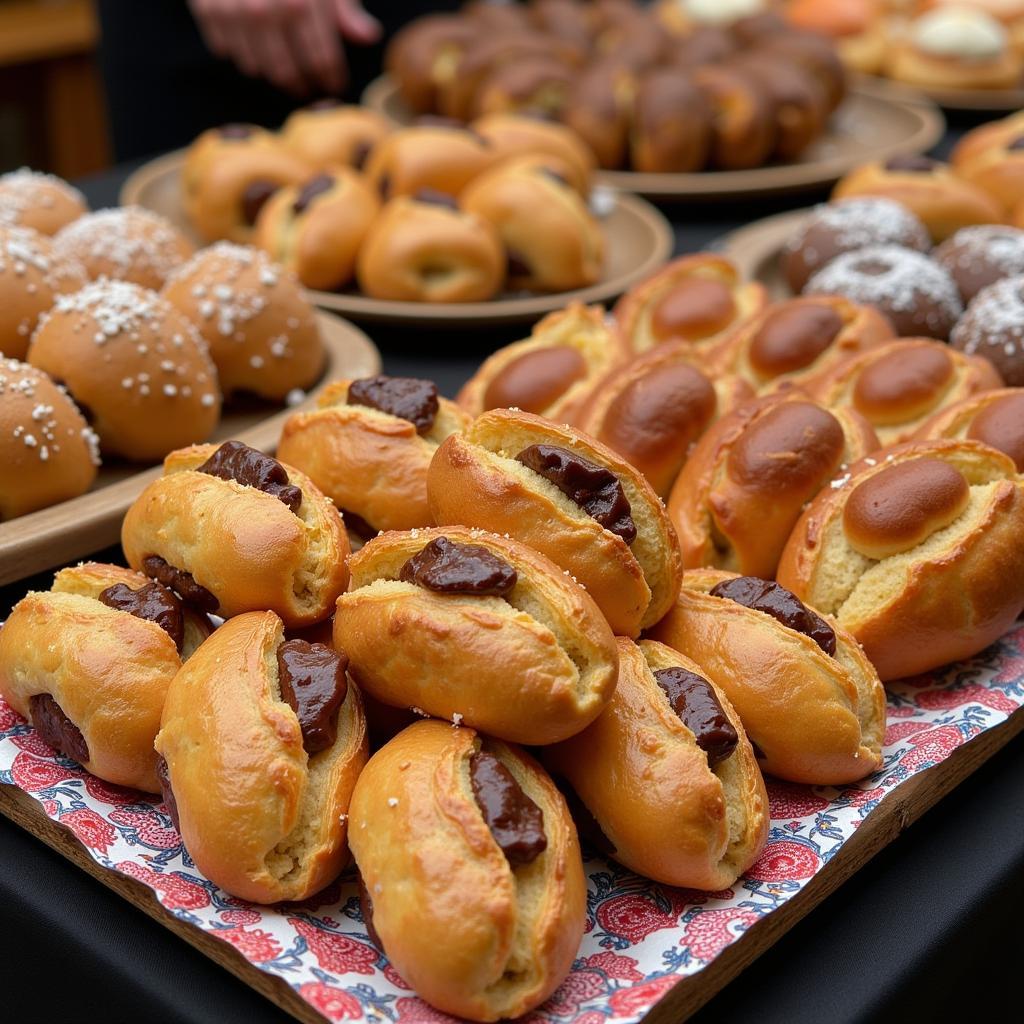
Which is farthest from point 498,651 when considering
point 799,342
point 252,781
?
point 799,342

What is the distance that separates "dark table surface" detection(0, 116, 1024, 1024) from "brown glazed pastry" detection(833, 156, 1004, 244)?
4.80 ft

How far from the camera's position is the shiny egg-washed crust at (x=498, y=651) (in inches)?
43.0

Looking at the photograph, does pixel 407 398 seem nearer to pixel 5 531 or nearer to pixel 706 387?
pixel 706 387

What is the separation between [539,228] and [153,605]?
1.55 m

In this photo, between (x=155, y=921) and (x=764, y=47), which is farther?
(x=764, y=47)

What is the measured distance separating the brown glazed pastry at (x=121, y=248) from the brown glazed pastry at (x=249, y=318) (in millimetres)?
74

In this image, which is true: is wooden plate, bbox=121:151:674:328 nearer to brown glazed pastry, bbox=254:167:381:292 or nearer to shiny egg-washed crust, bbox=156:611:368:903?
brown glazed pastry, bbox=254:167:381:292

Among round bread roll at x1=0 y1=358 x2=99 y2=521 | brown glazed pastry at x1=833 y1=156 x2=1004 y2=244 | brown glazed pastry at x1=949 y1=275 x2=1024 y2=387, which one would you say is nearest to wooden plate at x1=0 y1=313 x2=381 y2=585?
round bread roll at x1=0 y1=358 x2=99 y2=521

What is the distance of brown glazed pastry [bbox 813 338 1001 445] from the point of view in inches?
67.0

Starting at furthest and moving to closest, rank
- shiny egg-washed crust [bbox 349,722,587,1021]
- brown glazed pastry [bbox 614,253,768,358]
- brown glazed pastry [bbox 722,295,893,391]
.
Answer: brown glazed pastry [bbox 614,253,768,358], brown glazed pastry [bbox 722,295,893,391], shiny egg-washed crust [bbox 349,722,587,1021]

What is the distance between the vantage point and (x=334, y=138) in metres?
3.06

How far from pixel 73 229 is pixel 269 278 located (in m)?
0.40

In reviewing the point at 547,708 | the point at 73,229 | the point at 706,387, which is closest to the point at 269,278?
the point at 73,229

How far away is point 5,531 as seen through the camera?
1617 millimetres
